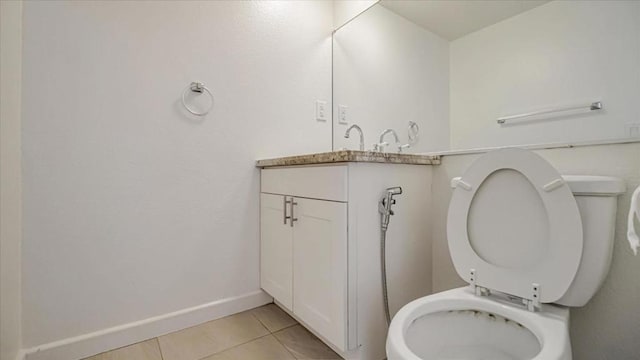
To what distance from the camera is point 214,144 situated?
1423 mm

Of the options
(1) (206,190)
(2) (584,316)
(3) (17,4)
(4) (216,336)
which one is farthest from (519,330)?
(3) (17,4)

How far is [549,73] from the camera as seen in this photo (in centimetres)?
112

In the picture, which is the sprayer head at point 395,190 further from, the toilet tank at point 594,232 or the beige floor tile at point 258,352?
the beige floor tile at point 258,352

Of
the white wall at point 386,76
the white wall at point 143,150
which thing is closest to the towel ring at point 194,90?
the white wall at point 143,150

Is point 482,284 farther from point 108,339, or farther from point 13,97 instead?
point 13,97

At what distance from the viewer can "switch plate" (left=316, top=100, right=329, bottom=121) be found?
5.85ft

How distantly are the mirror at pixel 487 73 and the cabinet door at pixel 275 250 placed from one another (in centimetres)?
65

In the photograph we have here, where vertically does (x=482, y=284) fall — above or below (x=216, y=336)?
above

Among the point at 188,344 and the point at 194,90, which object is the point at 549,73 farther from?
the point at 188,344

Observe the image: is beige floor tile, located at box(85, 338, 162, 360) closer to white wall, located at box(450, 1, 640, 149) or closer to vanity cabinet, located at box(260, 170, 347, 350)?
vanity cabinet, located at box(260, 170, 347, 350)

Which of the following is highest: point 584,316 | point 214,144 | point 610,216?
point 214,144

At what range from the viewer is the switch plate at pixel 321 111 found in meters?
1.78

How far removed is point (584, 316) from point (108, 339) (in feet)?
5.95

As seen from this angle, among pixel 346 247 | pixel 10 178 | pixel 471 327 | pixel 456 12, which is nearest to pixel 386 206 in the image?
pixel 346 247
